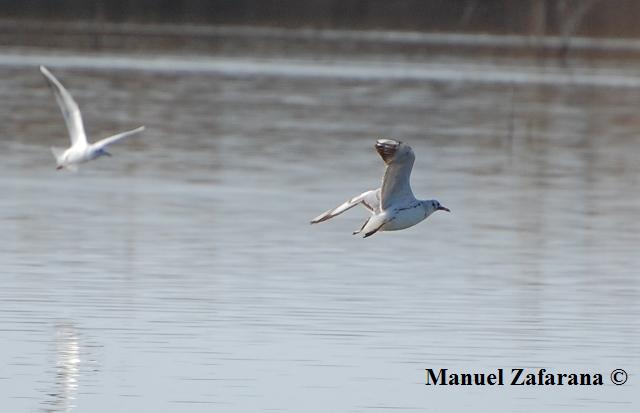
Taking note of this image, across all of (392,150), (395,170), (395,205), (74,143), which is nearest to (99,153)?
(74,143)

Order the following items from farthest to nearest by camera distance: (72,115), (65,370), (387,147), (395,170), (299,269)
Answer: (72,115) < (299,269) < (395,170) < (65,370) < (387,147)

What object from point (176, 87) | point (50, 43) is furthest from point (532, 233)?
point (50, 43)

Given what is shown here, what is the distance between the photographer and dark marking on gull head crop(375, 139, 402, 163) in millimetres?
11789

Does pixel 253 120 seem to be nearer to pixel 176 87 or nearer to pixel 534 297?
pixel 176 87

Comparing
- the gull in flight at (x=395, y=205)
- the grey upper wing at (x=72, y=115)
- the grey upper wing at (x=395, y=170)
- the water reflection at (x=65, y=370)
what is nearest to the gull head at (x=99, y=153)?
the grey upper wing at (x=72, y=115)

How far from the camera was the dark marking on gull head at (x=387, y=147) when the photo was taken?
11.8m

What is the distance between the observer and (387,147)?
11.9m

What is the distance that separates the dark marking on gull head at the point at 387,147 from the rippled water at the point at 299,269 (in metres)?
1.36

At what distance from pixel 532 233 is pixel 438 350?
6.08 meters

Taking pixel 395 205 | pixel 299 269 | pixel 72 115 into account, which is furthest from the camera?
pixel 72 115

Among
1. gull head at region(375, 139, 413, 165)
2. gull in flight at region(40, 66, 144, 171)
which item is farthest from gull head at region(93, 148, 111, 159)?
gull head at region(375, 139, 413, 165)

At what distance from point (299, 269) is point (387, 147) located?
4.23m

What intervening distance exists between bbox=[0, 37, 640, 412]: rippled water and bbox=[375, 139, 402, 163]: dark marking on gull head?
1361 millimetres

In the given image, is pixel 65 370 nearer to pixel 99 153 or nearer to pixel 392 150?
pixel 392 150
